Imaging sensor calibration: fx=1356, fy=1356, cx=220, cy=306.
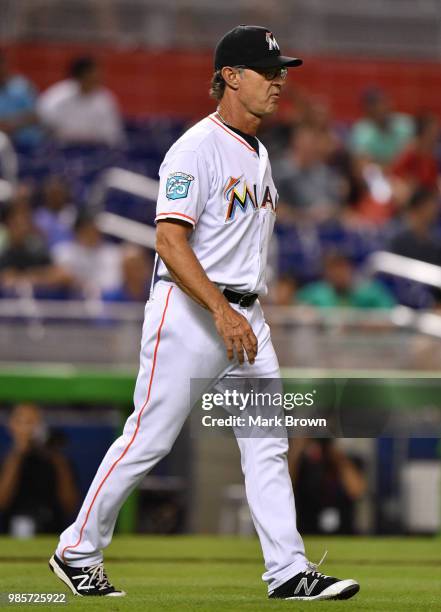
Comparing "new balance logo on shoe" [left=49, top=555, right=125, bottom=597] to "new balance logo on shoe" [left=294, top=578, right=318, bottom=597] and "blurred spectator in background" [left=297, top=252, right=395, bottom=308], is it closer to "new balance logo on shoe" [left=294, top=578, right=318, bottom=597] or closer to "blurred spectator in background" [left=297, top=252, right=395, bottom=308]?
"new balance logo on shoe" [left=294, top=578, right=318, bottom=597]

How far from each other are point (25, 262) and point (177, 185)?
21.3 feet

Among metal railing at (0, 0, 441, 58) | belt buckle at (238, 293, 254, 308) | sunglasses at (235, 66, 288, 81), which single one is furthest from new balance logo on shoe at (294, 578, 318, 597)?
metal railing at (0, 0, 441, 58)

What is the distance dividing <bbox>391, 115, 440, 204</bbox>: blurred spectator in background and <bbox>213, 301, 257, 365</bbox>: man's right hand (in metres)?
9.48

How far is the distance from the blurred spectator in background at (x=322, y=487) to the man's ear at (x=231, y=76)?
17.2 ft

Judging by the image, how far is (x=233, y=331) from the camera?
4.33 meters

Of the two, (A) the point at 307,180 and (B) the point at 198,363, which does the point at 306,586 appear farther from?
(A) the point at 307,180

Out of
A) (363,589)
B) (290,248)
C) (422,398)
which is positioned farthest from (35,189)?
(363,589)

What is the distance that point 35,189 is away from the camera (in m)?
12.5

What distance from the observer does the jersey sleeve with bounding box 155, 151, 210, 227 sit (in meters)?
4.43

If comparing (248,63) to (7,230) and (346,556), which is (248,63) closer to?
(346,556)

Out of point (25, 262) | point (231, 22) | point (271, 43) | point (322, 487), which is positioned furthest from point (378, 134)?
point (271, 43)

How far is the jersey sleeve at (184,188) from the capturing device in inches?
175

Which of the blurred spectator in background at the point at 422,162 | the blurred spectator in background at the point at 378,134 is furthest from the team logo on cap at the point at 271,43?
the blurred spectator in background at the point at 378,134

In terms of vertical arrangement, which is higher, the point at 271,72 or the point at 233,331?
the point at 271,72
